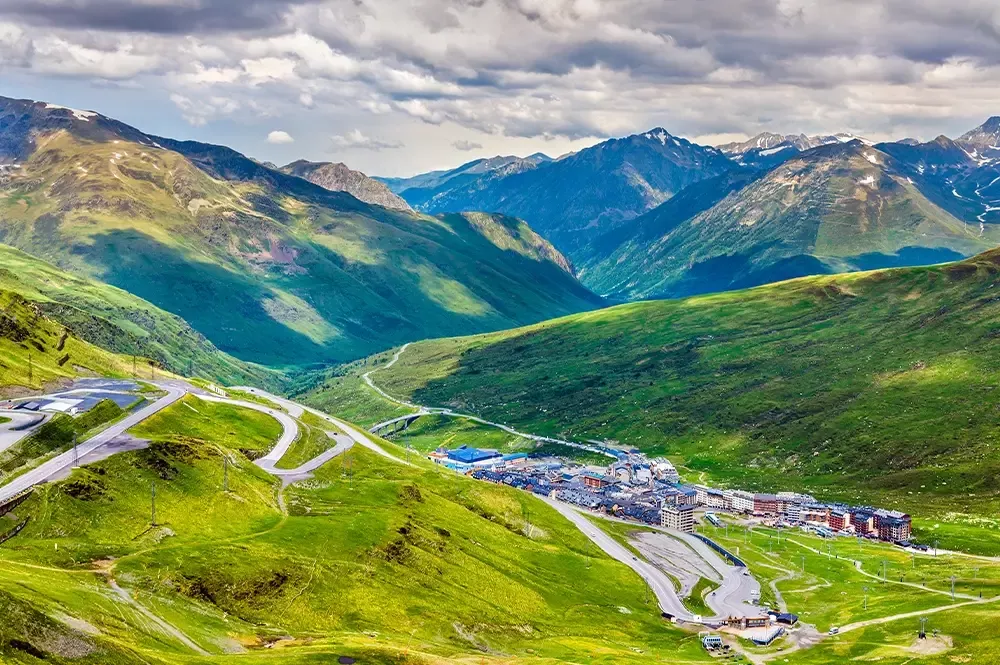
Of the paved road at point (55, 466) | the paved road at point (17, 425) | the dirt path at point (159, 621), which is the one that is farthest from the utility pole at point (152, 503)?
the dirt path at point (159, 621)

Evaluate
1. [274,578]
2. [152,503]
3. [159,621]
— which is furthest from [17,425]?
[159,621]

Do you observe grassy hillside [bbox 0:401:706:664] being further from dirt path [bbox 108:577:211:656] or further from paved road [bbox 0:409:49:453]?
paved road [bbox 0:409:49:453]

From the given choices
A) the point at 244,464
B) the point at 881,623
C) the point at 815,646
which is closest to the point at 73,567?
the point at 244,464

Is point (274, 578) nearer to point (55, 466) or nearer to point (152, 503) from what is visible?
point (152, 503)

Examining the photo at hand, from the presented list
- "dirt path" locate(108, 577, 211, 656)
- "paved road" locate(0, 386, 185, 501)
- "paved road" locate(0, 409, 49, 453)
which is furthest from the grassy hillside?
"paved road" locate(0, 409, 49, 453)

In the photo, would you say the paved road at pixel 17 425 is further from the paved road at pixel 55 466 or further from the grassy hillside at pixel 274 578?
the grassy hillside at pixel 274 578
